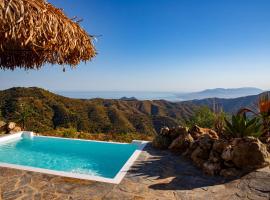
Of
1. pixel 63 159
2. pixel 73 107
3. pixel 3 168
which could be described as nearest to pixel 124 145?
pixel 63 159

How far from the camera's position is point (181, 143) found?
7734 millimetres

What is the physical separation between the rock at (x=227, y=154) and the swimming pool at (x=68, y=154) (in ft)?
7.49

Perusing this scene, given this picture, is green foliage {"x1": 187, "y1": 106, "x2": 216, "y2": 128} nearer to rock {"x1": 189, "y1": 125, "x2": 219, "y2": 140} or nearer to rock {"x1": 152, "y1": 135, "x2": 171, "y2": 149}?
rock {"x1": 189, "y1": 125, "x2": 219, "y2": 140}

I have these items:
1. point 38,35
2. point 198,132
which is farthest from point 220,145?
point 38,35

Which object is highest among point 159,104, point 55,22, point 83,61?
point 55,22

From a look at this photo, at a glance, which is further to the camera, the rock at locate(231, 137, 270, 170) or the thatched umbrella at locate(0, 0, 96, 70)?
the rock at locate(231, 137, 270, 170)

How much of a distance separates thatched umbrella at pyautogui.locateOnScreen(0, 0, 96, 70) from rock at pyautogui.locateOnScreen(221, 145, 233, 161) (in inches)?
149

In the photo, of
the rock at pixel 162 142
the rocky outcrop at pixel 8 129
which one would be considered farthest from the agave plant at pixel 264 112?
the rocky outcrop at pixel 8 129

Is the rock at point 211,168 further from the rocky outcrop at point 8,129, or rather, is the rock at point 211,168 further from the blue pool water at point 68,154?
the rocky outcrop at point 8,129

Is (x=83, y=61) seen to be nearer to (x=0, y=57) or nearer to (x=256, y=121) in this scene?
(x=0, y=57)

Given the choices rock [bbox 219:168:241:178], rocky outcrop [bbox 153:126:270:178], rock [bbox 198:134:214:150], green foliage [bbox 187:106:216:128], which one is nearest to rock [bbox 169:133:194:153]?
rocky outcrop [bbox 153:126:270:178]

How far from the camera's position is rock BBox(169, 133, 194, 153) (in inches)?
304

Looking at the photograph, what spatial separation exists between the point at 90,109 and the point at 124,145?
4072 cm

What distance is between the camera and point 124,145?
8.99 meters
